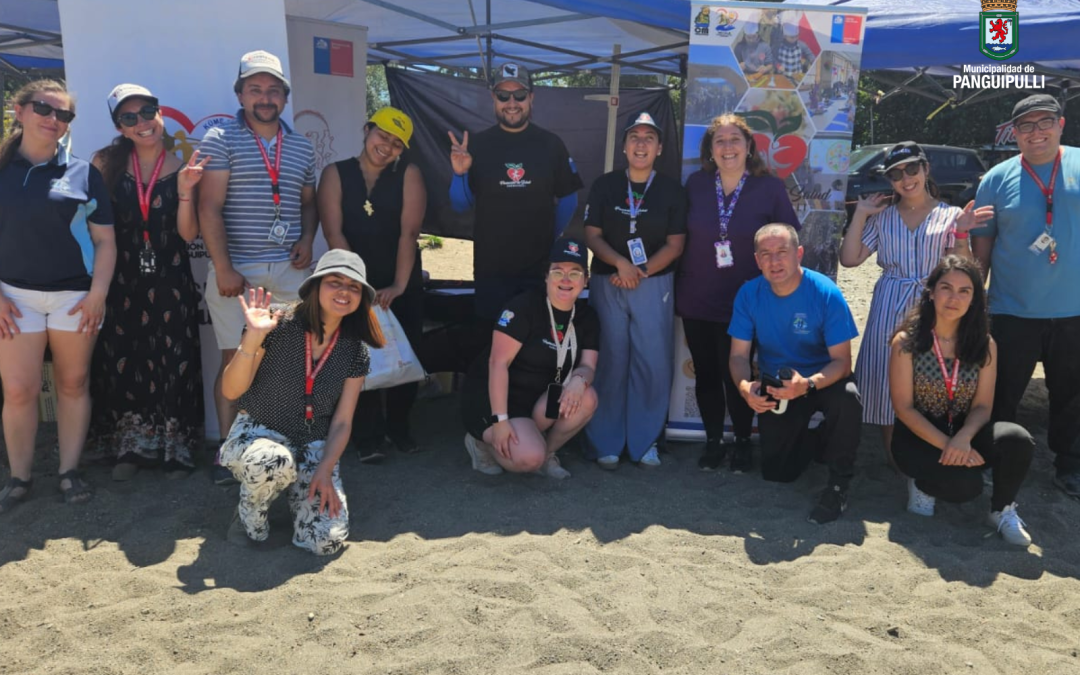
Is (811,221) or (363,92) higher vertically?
(363,92)

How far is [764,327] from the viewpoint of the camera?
3684 mm

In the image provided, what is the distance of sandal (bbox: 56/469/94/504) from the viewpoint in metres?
3.38

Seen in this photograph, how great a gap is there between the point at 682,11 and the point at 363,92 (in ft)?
9.40

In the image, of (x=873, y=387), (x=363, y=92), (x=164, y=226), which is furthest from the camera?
(x=363, y=92)

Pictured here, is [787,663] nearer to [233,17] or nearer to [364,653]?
[364,653]

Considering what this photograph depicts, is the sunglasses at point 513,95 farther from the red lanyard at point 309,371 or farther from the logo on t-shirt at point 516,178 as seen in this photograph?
the red lanyard at point 309,371

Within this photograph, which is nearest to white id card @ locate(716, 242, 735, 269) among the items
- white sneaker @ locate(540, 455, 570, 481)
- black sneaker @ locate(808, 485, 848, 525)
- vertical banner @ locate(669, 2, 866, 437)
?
vertical banner @ locate(669, 2, 866, 437)

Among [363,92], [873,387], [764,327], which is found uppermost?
[363,92]

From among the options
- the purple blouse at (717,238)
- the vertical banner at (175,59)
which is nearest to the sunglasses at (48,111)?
the vertical banner at (175,59)

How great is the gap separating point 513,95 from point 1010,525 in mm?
2873

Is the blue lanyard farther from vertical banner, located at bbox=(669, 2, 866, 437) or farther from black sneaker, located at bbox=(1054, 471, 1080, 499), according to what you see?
black sneaker, located at bbox=(1054, 471, 1080, 499)

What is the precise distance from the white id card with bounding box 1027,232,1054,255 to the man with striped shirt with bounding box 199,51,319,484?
3305mm

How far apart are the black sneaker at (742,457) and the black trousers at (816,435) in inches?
4.2

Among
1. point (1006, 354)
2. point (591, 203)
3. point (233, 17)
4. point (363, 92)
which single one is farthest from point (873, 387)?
point (363, 92)
